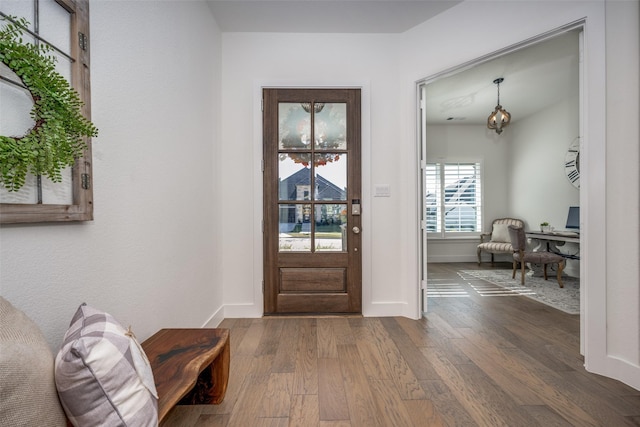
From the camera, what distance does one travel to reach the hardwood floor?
1.46 metres

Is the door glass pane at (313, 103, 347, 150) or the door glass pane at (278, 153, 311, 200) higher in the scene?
the door glass pane at (313, 103, 347, 150)

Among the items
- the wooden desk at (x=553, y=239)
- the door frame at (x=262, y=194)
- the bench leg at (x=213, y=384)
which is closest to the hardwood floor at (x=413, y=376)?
the bench leg at (x=213, y=384)

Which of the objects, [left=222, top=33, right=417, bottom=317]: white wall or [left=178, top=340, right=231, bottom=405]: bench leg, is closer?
[left=178, top=340, right=231, bottom=405]: bench leg

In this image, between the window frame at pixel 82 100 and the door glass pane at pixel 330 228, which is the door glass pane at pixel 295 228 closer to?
the door glass pane at pixel 330 228

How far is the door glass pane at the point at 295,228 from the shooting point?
2906 millimetres

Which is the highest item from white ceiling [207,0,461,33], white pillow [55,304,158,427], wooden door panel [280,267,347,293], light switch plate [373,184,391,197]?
white ceiling [207,0,461,33]

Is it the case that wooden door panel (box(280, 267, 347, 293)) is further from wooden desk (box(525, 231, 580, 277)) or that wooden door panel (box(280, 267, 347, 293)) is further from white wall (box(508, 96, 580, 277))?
white wall (box(508, 96, 580, 277))

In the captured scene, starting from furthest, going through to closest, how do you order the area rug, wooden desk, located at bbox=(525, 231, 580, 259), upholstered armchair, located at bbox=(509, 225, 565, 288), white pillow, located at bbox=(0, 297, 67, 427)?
wooden desk, located at bbox=(525, 231, 580, 259), upholstered armchair, located at bbox=(509, 225, 565, 288), the area rug, white pillow, located at bbox=(0, 297, 67, 427)

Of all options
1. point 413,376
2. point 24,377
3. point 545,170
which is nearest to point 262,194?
point 413,376

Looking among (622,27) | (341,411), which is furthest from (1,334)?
(622,27)

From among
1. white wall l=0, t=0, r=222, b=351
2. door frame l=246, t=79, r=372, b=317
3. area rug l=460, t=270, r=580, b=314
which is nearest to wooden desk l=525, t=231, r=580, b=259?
area rug l=460, t=270, r=580, b=314

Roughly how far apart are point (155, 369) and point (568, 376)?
2457mm

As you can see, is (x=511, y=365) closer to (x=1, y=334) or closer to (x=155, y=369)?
(x=155, y=369)

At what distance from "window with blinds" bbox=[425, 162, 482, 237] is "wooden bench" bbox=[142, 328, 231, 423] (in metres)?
5.43
